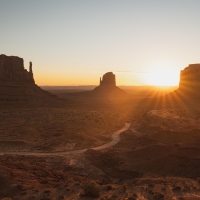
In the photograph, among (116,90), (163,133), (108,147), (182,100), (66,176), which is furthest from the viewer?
(116,90)

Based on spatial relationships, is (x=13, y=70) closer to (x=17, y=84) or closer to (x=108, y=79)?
(x=17, y=84)

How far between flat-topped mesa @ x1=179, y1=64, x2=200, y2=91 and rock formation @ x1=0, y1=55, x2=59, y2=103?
41.6 meters

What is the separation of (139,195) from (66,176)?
7.59m

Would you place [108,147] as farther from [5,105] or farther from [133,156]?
[5,105]

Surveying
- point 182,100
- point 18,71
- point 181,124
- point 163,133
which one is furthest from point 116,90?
point 163,133

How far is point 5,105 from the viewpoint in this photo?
68.4 metres

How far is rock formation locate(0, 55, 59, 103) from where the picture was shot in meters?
75.2

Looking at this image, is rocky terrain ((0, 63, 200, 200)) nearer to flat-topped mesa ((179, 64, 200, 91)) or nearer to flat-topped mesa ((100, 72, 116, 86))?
flat-topped mesa ((179, 64, 200, 91))

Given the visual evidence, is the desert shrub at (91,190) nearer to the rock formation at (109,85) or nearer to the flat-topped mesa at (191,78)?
the flat-topped mesa at (191,78)

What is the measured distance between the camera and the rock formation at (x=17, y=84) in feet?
247

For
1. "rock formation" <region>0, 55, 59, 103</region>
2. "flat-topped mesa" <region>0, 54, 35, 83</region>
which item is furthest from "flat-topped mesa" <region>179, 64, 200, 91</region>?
"flat-topped mesa" <region>0, 54, 35, 83</region>

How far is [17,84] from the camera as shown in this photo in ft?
269

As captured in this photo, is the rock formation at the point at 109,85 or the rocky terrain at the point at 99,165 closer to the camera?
the rocky terrain at the point at 99,165

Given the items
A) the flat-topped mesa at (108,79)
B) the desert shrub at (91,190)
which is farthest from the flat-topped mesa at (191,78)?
the flat-topped mesa at (108,79)
